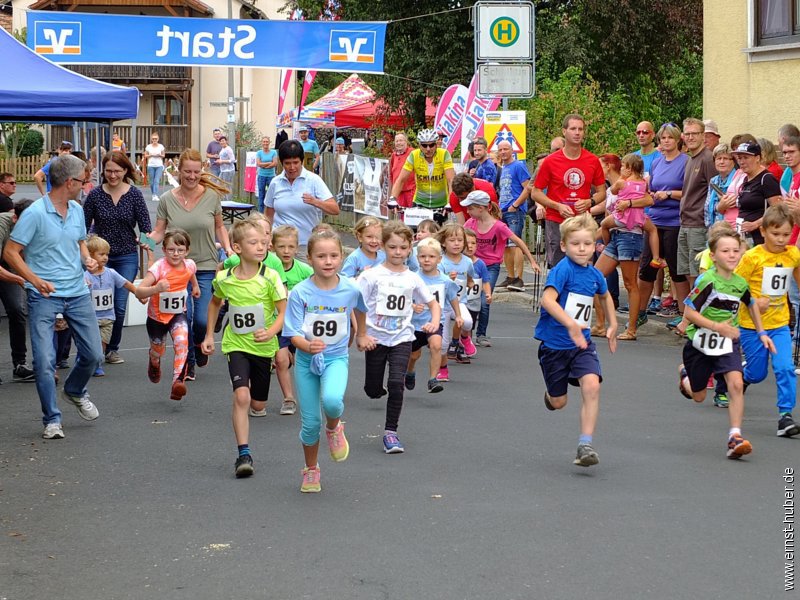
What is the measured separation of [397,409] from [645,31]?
95.5ft

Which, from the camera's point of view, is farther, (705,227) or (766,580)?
(705,227)

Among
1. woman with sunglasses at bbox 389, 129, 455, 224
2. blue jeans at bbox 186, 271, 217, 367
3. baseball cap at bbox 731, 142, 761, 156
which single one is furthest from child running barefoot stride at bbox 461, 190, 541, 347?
blue jeans at bbox 186, 271, 217, 367

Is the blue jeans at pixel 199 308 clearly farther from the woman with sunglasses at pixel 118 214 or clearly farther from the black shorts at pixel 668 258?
the black shorts at pixel 668 258

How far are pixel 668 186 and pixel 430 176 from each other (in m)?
2.69

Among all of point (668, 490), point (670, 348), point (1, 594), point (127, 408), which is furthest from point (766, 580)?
point (670, 348)

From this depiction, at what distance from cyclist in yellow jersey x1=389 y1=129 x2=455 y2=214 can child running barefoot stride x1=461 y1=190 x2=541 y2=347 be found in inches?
70.8

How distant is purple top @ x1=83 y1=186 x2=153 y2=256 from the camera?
11.9 m

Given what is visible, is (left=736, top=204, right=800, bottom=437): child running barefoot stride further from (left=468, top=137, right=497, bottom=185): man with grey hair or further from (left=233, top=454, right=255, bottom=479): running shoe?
(left=468, top=137, right=497, bottom=185): man with grey hair

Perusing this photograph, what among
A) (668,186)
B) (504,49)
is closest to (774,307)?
(668,186)

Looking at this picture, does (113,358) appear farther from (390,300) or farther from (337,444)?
(337,444)

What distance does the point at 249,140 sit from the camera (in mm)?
54312

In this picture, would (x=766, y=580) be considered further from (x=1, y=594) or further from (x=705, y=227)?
(x=705, y=227)

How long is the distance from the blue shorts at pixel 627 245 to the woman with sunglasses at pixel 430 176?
205cm

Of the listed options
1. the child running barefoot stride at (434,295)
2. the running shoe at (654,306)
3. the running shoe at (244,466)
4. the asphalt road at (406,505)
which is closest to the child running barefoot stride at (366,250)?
the child running barefoot stride at (434,295)
